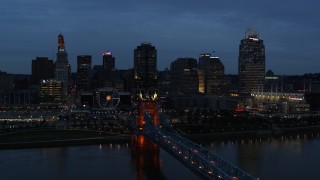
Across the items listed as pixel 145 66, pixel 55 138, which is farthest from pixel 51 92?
pixel 55 138

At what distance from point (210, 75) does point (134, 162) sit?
145 feet

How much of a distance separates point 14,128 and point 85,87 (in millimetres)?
32607

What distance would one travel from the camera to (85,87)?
5453 cm

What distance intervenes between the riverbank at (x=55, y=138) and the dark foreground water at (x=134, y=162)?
0.73m

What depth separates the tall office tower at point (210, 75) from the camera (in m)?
57.1

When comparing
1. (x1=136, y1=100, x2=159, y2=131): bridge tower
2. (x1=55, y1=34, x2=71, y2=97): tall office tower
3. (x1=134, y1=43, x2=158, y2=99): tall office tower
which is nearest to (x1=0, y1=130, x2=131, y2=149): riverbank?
(x1=136, y1=100, x2=159, y2=131): bridge tower

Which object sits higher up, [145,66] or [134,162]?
[145,66]

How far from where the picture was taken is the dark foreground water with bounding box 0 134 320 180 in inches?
494

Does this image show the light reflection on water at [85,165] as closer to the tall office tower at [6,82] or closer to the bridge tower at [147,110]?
the bridge tower at [147,110]

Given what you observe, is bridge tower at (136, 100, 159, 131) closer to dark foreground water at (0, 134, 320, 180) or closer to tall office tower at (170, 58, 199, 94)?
dark foreground water at (0, 134, 320, 180)

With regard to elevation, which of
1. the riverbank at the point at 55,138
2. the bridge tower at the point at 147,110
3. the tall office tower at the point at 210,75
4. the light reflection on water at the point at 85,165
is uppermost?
the tall office tower at the point at 210,75

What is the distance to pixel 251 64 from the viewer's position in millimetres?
55125

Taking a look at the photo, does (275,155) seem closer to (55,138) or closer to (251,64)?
(55,138)

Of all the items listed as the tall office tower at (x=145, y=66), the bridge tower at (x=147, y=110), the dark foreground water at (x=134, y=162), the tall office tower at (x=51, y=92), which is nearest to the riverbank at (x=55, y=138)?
the dark foreground water at (x=134, y=162)
